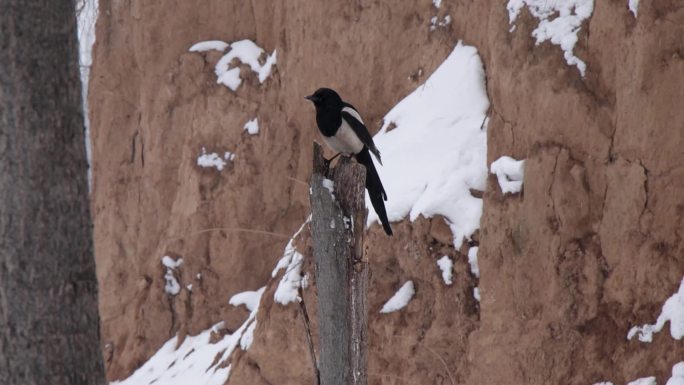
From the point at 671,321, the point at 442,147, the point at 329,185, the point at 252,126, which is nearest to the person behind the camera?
the point at 329,185

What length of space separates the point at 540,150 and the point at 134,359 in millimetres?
7133

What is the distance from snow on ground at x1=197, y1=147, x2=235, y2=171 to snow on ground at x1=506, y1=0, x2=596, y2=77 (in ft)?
18.1

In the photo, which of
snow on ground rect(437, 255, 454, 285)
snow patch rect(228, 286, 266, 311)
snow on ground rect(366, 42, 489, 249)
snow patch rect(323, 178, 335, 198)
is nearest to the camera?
snow patch rect(323, 178, 335, 198)

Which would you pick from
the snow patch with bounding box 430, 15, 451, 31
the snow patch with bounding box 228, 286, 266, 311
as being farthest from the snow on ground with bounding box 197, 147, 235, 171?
the snow patch with bounding box 430, 15, 451, 31

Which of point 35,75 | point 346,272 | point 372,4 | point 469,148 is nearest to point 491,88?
point 469,148

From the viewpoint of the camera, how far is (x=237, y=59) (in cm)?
1335

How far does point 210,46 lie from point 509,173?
20.9ft

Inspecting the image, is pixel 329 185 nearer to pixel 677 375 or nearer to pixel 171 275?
pixel 677 375

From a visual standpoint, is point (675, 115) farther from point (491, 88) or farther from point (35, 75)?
point (35, 75)

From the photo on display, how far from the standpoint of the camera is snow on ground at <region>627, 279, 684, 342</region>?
A: 275 inches

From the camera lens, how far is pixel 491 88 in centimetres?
905

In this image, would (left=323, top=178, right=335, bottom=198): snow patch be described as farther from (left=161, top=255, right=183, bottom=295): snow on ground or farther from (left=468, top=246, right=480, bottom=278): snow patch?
(left=161, top=255, right=183, bottom=295): snow on ground

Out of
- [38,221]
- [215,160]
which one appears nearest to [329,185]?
[38,221]

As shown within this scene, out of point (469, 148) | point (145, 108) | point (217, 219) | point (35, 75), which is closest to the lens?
point (35, 75)
